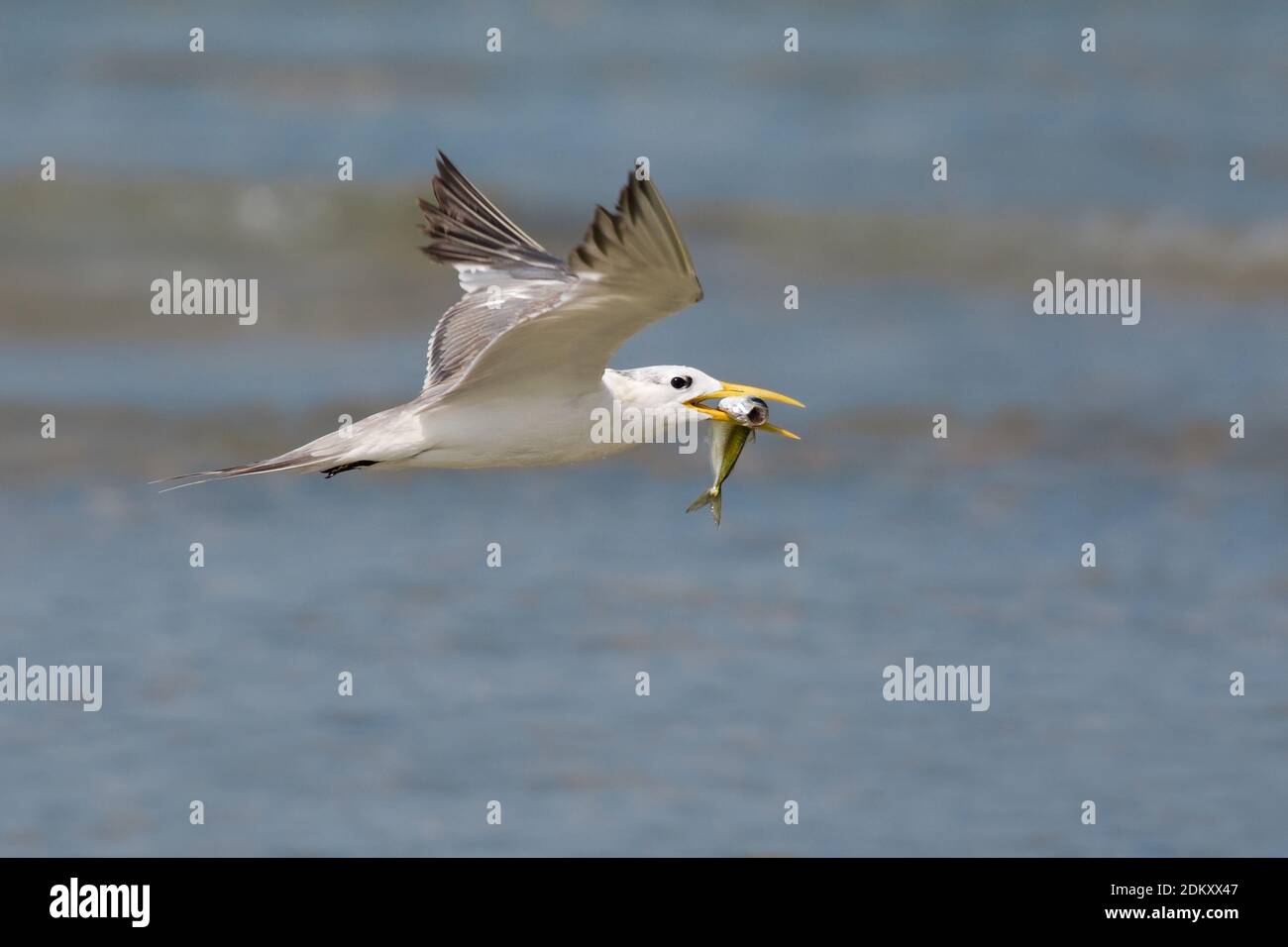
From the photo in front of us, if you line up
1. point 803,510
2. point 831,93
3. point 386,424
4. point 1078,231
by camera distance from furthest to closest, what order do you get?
1. point 831,93
2. point 1078,231
3. point 803,510
4. point 386,424

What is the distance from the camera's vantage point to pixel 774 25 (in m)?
31.0

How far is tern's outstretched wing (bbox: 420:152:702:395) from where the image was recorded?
6629 millimetres

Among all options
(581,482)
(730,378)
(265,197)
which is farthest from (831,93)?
(581,482)

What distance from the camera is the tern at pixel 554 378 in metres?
6.71

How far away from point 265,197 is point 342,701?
13.1 meters

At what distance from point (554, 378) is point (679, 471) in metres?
8.21
